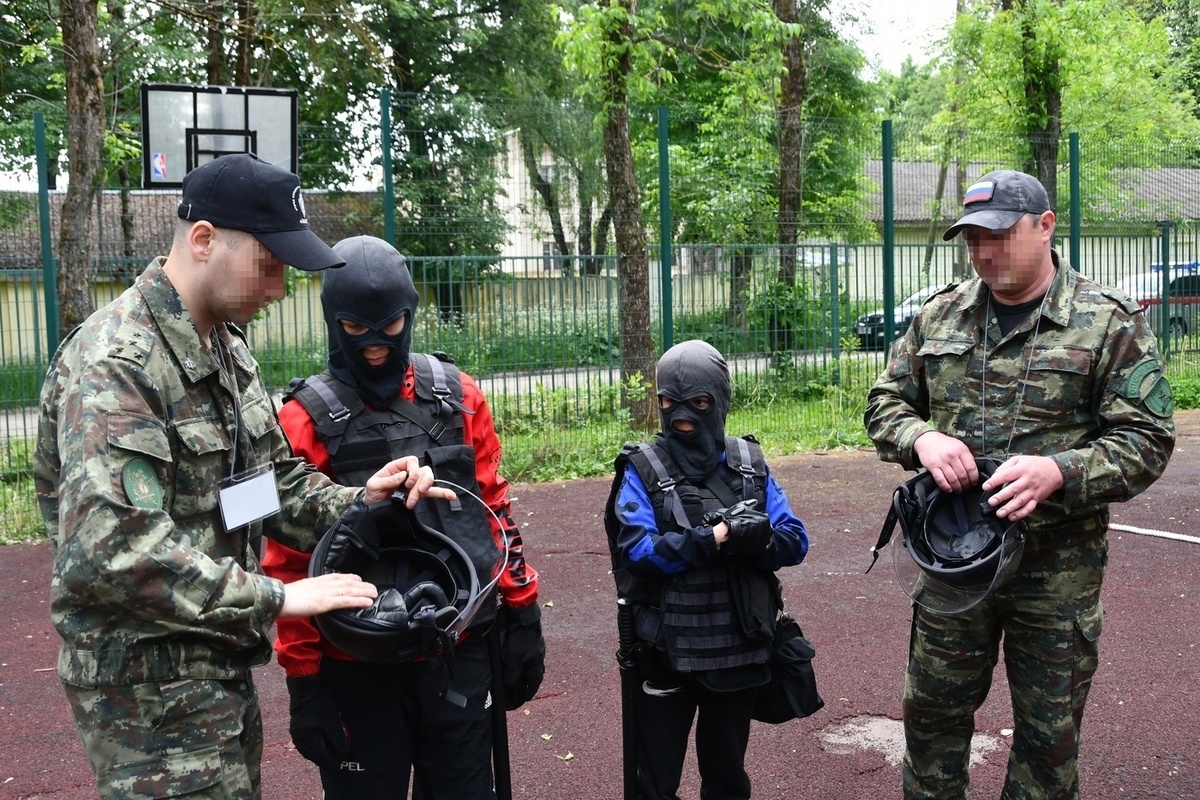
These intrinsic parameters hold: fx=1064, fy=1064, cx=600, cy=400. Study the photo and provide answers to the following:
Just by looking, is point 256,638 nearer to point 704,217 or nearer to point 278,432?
point 278,432

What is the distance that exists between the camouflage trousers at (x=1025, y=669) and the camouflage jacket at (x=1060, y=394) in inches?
7.1

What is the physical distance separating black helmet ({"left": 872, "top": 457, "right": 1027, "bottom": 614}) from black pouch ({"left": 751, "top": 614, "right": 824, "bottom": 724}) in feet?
1.34

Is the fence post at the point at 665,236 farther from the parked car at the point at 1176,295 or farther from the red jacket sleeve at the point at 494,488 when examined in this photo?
the parked car at the point at 1176,295

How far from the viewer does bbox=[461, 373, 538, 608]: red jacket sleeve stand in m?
3.21

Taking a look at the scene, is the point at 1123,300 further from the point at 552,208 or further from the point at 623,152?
the point at 623,152

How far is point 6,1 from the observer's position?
57.1 ft

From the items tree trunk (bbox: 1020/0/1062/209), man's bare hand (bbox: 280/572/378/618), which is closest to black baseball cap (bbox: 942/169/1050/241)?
man's bare hand (bbox: 280/572/378/618)

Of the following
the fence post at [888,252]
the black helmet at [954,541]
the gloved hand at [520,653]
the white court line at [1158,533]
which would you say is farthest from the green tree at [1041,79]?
the gloved hand at [520,653]

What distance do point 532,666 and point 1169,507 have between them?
22.1 feet

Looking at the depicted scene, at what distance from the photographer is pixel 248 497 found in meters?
2.46

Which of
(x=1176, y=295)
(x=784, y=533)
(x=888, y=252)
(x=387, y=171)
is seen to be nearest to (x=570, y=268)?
(x=387, y=171)

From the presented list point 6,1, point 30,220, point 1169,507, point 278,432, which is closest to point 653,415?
point 1169,507

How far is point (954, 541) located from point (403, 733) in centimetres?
168

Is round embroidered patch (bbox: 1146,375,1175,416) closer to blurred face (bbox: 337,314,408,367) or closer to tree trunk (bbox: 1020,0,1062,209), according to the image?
blurred face (bbox: 337,314,408,367)
